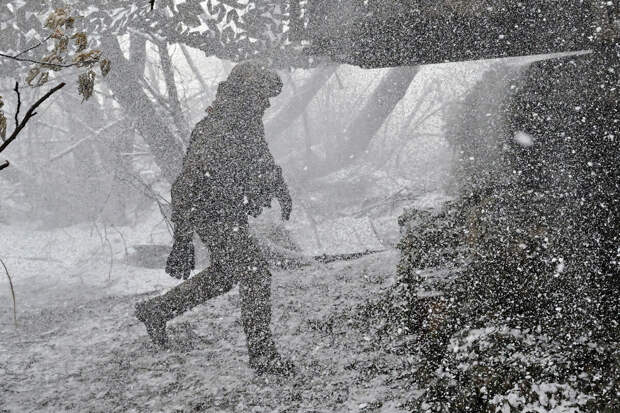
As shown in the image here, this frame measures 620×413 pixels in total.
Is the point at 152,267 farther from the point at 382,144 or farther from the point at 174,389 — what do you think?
the point at 382,144

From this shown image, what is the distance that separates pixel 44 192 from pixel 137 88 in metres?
4.40

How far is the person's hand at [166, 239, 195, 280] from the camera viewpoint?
3.34 m

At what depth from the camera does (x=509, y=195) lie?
2.89 metres

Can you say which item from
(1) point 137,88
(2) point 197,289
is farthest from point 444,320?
(1) point 137,88

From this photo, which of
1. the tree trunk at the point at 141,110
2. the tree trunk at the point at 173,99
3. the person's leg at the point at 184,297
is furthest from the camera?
the tree trunk at the point at 173,99

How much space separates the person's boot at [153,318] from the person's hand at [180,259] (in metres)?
0.26

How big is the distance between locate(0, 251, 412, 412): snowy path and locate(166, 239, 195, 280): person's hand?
0.59 metres

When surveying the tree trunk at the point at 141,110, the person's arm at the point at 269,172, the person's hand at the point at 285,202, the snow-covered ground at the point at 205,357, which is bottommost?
the snow-covered ground at the point at 205,357

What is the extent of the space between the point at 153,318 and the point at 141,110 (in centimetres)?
344

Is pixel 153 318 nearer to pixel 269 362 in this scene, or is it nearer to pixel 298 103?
pixel 269 362

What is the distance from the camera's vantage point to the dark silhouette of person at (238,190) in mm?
3045

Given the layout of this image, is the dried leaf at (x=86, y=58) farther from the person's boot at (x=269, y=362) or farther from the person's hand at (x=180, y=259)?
the person's boot at (x=269, y=362)

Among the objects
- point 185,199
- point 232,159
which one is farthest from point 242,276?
point 232,159

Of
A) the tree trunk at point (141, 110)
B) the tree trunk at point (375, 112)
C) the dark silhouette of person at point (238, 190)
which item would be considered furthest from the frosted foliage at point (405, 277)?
the tree trunk at point (375, 112)
